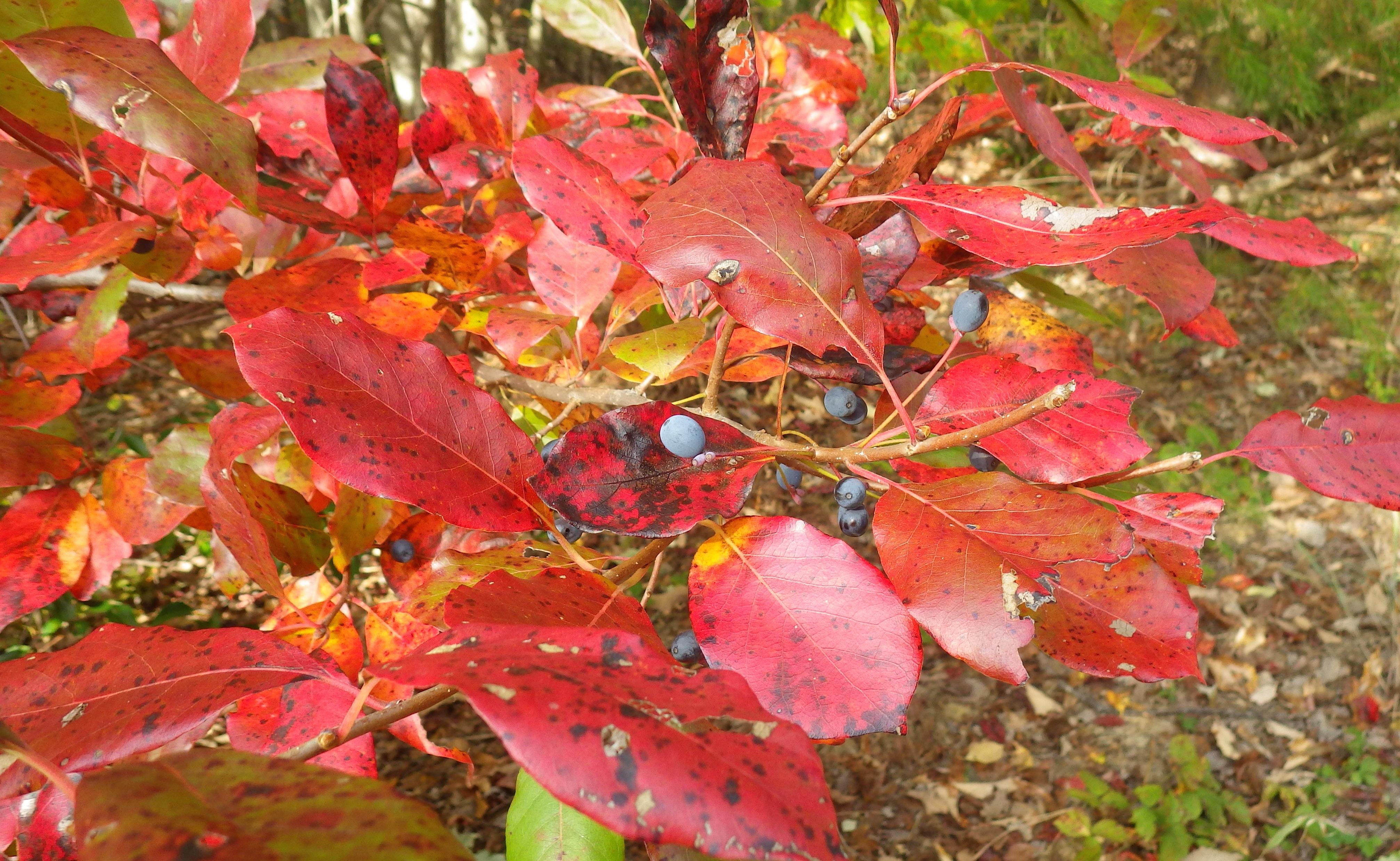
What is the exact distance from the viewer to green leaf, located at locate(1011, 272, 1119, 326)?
2.93ft

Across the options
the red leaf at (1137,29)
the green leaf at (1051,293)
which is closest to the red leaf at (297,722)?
the green leaf at (1051,293)

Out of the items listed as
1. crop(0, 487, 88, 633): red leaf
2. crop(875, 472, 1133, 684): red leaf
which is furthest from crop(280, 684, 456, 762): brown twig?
crop(0, 487, 88, 633): red leaf

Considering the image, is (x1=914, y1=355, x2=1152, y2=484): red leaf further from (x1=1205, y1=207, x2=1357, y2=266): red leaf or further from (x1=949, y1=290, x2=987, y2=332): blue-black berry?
(x1=1205, y1=207, x2=1357, y2=266): red leaf

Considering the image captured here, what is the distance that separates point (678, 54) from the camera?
49cm

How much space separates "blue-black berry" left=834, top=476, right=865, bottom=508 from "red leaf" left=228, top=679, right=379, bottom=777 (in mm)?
361

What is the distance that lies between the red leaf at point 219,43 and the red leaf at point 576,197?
1.20 ft

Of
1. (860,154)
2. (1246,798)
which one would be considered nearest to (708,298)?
(1246,798)

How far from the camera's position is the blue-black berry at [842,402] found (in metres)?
0.67

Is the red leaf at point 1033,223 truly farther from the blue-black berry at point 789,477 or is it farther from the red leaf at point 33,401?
the red leaf at point 33,401

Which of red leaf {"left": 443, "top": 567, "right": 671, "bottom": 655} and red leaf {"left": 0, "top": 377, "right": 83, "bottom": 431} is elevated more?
red leaf {"left": 443, "top": 567, "right": 671, "bottom": 655}

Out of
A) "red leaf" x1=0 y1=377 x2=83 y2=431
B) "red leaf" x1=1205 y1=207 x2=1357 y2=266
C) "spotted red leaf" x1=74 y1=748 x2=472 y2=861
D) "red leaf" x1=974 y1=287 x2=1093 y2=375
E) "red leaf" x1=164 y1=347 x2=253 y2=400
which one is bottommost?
"red leaf" x1=164 y1=347 x2=253 y2=400

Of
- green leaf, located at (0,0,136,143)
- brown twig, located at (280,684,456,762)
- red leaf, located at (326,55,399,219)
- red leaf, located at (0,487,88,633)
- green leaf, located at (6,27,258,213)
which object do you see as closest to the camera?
brown twig, located at (280,684,456,762)

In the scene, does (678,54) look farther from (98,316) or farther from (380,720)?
(98,316)

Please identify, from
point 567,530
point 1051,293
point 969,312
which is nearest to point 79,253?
point 567,530
